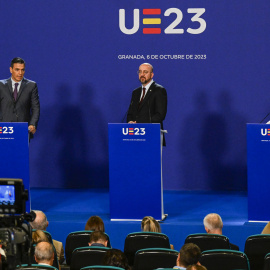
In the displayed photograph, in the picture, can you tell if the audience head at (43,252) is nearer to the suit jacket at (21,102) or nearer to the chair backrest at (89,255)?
the chair backrest at (89,255)

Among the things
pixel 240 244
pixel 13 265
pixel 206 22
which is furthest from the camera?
pixel 206 22

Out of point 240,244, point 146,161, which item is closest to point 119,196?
point 146,161

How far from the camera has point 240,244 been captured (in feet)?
29.7

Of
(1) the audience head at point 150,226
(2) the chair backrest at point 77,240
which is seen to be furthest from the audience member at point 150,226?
(2) the chair backrest at point 77,240

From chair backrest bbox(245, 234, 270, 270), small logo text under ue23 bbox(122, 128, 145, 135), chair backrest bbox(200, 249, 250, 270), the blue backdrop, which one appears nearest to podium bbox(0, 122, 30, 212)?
small logo text under ue23 bbox(122, 128, 145, 135)

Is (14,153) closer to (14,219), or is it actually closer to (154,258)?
(154,258)

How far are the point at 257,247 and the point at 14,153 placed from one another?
3372 millimetres

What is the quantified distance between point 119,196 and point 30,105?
167cm

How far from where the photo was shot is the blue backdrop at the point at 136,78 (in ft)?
37.0

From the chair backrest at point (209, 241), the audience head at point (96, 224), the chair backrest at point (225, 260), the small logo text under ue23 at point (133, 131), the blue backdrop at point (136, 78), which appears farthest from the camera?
the blue backdrop at point (136, 78)

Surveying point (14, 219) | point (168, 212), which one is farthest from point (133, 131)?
point (14, 219)

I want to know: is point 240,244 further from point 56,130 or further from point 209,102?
point 56,130

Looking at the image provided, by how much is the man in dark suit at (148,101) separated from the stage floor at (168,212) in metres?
1.22

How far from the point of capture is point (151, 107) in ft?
31.7
